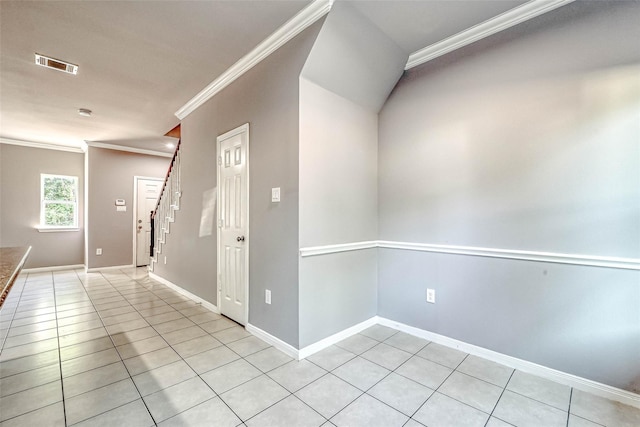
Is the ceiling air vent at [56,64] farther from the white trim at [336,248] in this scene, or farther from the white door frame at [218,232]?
the white trim at [336,248]

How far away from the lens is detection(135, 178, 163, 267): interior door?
6.23m

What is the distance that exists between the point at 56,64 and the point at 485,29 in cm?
394

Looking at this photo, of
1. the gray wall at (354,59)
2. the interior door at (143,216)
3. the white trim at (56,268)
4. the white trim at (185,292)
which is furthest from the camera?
the interior door at (143,216)

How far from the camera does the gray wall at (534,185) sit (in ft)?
5.78

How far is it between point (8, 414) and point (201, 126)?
10.0ft

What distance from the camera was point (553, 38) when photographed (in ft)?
6.48

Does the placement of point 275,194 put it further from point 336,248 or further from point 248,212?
point 336,248

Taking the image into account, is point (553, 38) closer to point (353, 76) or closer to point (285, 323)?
point (353, 76)

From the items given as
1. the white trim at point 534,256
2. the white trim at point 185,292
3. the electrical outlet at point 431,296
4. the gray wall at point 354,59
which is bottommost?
the white trim at point 185,292

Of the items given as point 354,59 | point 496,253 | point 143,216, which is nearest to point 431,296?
point 496,253

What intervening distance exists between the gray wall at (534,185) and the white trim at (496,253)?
0.04 meters

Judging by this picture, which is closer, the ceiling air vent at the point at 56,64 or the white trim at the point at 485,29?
the white trim at the point at 485,29

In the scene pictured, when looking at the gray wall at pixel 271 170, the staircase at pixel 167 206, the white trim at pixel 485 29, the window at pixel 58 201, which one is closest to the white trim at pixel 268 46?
the gray wall at pixel 271 170

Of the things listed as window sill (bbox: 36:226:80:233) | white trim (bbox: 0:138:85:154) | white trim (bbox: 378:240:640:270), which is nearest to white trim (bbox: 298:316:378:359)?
white trim (bbox: 378:240:640:270)
